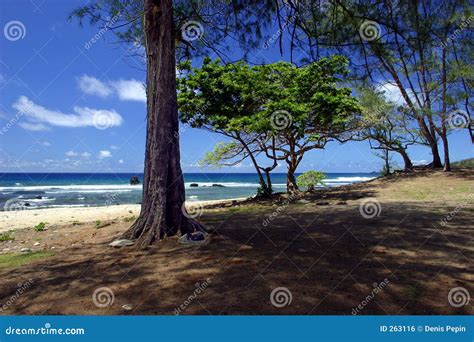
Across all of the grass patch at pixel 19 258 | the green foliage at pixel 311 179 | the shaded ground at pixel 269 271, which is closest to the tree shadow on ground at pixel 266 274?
the shaded ground at pixel 269 271

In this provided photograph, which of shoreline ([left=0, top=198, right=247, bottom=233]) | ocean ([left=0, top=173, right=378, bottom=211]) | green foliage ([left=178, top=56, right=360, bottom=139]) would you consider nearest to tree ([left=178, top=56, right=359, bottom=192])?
green foliage ([left=178, top=56, right=360, bottom=139])

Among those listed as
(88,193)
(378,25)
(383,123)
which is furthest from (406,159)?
(88,193)

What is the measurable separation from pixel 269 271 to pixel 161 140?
3.19 meters

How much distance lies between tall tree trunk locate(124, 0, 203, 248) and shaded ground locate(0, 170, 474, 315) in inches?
22.1

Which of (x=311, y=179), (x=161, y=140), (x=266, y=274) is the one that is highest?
(x=161, y=140)

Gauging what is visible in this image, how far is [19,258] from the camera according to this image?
6004 millimetres

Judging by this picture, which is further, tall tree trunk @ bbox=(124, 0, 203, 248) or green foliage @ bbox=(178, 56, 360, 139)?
green foliage @ bbox=(178, 56, 360, 139)

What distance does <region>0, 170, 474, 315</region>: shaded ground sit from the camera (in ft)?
11.4

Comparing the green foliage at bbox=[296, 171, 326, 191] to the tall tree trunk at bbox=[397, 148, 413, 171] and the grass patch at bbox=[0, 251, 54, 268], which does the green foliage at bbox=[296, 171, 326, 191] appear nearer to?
the tall tree trunk at bbox=[397, 148, 413, 171]

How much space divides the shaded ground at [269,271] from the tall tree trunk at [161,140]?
56 centimetres

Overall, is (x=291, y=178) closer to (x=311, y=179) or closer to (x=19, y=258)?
(x=311, y=179)

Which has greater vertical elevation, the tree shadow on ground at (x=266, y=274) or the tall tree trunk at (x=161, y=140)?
the tall tree trunk at (x=161, y=140)

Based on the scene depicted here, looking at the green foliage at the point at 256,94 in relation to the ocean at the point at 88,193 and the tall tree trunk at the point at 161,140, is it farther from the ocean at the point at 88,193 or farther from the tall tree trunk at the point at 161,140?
the ocean at the point at 88,193

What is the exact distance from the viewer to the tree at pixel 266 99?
13.1 metres
